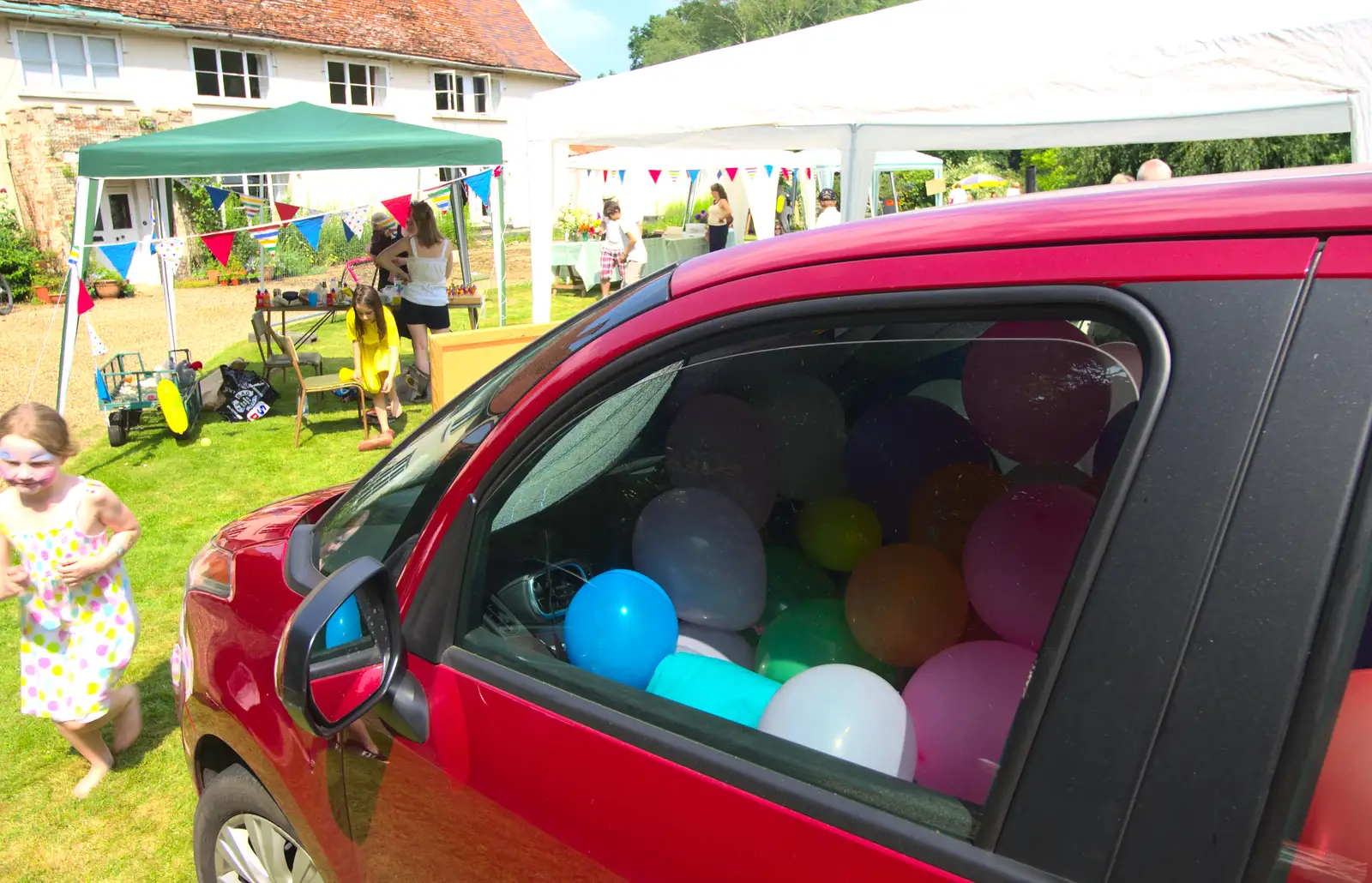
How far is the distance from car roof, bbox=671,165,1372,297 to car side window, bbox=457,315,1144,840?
10cm

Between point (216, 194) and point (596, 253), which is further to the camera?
point (596, 253)

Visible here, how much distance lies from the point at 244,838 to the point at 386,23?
33.0m

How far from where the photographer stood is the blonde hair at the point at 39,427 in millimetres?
2936

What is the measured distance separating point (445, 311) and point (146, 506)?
11.0ft

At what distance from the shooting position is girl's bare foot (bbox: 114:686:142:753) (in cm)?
349

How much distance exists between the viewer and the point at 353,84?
96.6 feet

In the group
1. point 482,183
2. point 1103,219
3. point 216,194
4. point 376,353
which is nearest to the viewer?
point 1103,219

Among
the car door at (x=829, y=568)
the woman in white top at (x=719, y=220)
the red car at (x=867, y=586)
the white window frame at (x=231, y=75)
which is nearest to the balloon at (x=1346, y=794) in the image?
the red car at (x=867, y=586)

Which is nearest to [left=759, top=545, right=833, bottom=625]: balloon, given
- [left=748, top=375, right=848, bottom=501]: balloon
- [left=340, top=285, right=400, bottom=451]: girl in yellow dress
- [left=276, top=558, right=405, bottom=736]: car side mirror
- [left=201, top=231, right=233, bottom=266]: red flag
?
[left=748, top=375, right=848, bottom=501]: balloon

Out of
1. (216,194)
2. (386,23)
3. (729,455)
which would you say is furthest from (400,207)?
(386,23)

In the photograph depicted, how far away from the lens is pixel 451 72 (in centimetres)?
3206

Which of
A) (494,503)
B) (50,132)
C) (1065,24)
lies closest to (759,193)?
(1065,24)

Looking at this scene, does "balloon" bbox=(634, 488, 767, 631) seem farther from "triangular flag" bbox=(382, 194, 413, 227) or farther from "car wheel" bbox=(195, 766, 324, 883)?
"triangular flag" bbox=(382, 194, 413, 227)

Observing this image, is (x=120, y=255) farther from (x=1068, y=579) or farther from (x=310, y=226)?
(x=1068, y=579)
